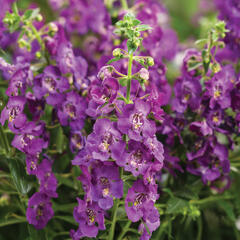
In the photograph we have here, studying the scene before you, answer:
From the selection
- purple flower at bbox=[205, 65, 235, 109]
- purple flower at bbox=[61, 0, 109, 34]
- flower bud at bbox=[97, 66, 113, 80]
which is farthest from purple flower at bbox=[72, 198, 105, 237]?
purple flower at bbox=[61, 0, 109, 34]

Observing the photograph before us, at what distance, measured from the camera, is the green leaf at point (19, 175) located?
78cm

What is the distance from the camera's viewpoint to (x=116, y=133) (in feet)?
2.08

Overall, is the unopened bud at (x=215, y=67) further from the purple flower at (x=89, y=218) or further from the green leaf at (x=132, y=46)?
the purple flower at (x=89, y=218)

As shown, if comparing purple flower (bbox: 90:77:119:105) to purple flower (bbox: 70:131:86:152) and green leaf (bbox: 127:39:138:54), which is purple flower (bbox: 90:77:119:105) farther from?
purple flower (bbox: 70:131:86:152)

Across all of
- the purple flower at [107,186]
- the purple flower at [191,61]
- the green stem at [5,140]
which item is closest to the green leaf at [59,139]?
the green stem at [5,140]

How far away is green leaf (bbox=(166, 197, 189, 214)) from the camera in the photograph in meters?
0.82

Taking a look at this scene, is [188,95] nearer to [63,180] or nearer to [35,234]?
[63,180]

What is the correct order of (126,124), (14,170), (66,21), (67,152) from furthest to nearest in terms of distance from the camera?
1. (66,21)
2. (67,152)
3. (14,170)
4. (126,124)

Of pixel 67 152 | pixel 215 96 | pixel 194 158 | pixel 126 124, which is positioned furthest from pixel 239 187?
pixel 126 124

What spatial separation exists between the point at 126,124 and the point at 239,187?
65 centimetres

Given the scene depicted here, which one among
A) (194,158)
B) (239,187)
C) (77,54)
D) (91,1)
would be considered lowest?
(239,187)

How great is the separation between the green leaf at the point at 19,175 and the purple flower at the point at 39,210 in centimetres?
3

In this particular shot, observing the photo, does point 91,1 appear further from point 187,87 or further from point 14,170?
point 14,170

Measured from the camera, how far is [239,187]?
1151mm
